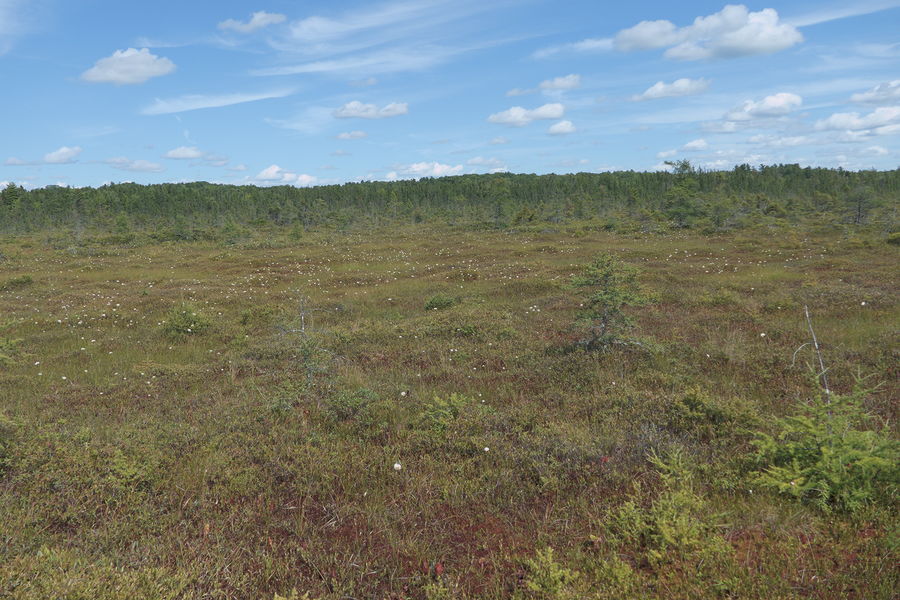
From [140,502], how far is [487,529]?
13.0 feet

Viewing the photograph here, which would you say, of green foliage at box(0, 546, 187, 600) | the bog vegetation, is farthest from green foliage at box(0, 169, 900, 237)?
green foliage at box(0, 546, 187, 600)

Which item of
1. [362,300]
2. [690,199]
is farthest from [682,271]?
[690,199]

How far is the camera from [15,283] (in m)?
25.7

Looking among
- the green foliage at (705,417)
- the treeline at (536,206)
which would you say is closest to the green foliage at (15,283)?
the green foliage at (705,417)

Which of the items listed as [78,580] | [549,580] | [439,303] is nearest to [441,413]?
[549,580]

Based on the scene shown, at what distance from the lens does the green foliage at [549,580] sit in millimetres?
3877

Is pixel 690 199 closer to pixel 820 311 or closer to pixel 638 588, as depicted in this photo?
pixel 820 311

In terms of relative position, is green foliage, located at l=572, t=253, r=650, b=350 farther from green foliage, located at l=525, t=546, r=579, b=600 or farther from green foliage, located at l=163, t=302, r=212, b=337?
green foliage, located at l=163, t=302, r=212, b=337

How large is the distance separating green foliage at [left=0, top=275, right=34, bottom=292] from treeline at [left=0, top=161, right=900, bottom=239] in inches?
1459

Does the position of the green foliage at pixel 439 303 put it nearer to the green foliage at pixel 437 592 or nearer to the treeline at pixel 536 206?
the green foliage at pixel 437 592

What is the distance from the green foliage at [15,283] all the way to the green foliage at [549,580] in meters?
31.7

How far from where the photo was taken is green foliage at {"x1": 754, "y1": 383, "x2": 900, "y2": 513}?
4.61m

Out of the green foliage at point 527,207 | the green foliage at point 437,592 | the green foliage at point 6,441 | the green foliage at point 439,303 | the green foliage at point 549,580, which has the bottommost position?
the green foliage at point 437,592

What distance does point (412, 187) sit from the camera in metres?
134
